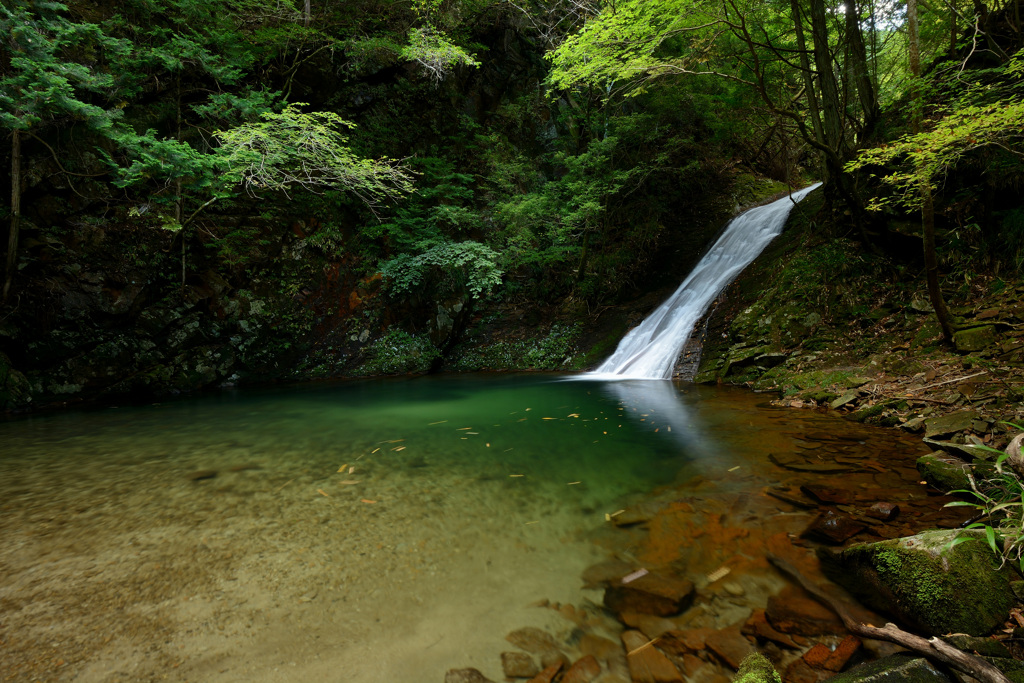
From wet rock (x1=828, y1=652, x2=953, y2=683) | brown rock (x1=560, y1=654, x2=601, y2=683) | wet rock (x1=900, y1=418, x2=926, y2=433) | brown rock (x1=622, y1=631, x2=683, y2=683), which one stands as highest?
wet rock (x1=828, y1=652, x2=953, y2=683)

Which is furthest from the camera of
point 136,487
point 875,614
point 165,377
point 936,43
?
point 165,377

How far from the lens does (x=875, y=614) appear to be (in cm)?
186

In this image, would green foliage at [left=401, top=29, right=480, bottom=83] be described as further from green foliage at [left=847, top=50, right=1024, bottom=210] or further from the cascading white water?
green foliage at [left=847, top=50, right=1024, bottom=210]

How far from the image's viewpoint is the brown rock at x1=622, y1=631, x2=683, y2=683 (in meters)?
1.60

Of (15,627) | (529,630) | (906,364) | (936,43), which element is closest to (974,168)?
(906,364)

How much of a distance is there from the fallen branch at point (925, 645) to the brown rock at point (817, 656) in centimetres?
18

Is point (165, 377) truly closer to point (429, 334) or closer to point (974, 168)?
point (429, 334)

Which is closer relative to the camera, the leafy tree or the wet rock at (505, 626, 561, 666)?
the wet rock at (505, 626, 561, 666)

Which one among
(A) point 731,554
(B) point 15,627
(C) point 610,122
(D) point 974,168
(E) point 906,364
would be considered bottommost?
(A) point 731,554

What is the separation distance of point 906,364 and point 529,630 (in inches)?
261

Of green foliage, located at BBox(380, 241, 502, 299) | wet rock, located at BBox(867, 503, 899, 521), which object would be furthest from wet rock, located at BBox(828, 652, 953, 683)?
green foliage, located at BBox(380, 241, 502, 299)

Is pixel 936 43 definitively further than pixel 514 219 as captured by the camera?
No

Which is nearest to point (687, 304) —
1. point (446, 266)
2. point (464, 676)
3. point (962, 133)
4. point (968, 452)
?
point (446, 266)

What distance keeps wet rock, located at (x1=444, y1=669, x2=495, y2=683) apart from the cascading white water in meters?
8.79
